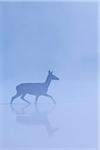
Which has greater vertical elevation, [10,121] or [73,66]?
[73,66]

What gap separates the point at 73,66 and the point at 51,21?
0.24 metres

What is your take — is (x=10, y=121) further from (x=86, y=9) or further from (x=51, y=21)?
(x=86, y=9)

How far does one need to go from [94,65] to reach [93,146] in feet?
1.28

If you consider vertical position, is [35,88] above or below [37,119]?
above

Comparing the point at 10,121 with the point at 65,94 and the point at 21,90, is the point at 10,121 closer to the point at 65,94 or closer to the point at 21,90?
the point at 21,90

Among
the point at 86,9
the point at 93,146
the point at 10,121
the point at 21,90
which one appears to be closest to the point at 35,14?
the point at 86,9

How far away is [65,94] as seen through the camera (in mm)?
1201

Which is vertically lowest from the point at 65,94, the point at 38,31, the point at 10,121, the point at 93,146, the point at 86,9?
the point at 93,146

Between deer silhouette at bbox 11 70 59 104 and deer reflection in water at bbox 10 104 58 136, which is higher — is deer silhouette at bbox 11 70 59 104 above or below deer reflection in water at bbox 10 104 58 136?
above

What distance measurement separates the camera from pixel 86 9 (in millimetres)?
1204

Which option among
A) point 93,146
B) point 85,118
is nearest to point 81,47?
point 85,118

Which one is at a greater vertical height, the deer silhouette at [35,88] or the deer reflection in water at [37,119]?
the deer silhouette at [35,88]

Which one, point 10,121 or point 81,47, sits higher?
point 81,47

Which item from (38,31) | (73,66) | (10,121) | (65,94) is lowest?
(10,121)
